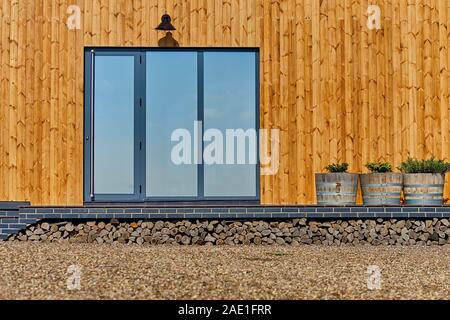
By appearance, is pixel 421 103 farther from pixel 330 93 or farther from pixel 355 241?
pixel 355 241

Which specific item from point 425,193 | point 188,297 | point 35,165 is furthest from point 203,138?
point 188,297

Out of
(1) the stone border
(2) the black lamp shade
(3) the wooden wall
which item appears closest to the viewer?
(1) the stone border

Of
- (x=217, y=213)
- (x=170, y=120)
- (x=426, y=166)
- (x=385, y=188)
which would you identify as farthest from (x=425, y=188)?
(x=170, y=120)

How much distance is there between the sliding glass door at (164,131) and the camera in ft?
31.1

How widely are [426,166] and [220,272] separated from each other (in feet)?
13.0

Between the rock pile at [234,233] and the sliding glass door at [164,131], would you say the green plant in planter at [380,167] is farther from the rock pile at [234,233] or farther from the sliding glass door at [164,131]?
the sliding glass door at [164,131]

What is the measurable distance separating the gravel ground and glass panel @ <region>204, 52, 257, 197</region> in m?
1.54

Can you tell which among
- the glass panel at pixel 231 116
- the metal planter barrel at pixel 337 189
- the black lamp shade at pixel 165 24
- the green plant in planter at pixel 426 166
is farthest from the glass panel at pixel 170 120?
the green plant in planter at pixel 426 166

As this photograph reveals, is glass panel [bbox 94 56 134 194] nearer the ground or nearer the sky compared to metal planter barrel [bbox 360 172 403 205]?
nearer the sky

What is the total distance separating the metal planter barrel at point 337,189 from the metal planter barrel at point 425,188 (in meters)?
0.72

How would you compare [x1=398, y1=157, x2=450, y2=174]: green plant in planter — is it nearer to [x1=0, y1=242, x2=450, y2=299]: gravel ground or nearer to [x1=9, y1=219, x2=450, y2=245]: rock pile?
[x1=9, y1=219, x2=450, y2=245]: rock pile

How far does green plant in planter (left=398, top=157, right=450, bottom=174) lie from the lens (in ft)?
28.9

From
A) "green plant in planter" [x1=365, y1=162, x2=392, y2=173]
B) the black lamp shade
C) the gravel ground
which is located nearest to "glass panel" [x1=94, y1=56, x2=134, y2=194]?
the black lamp shade

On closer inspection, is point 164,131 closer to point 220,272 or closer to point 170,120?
point 170,120
